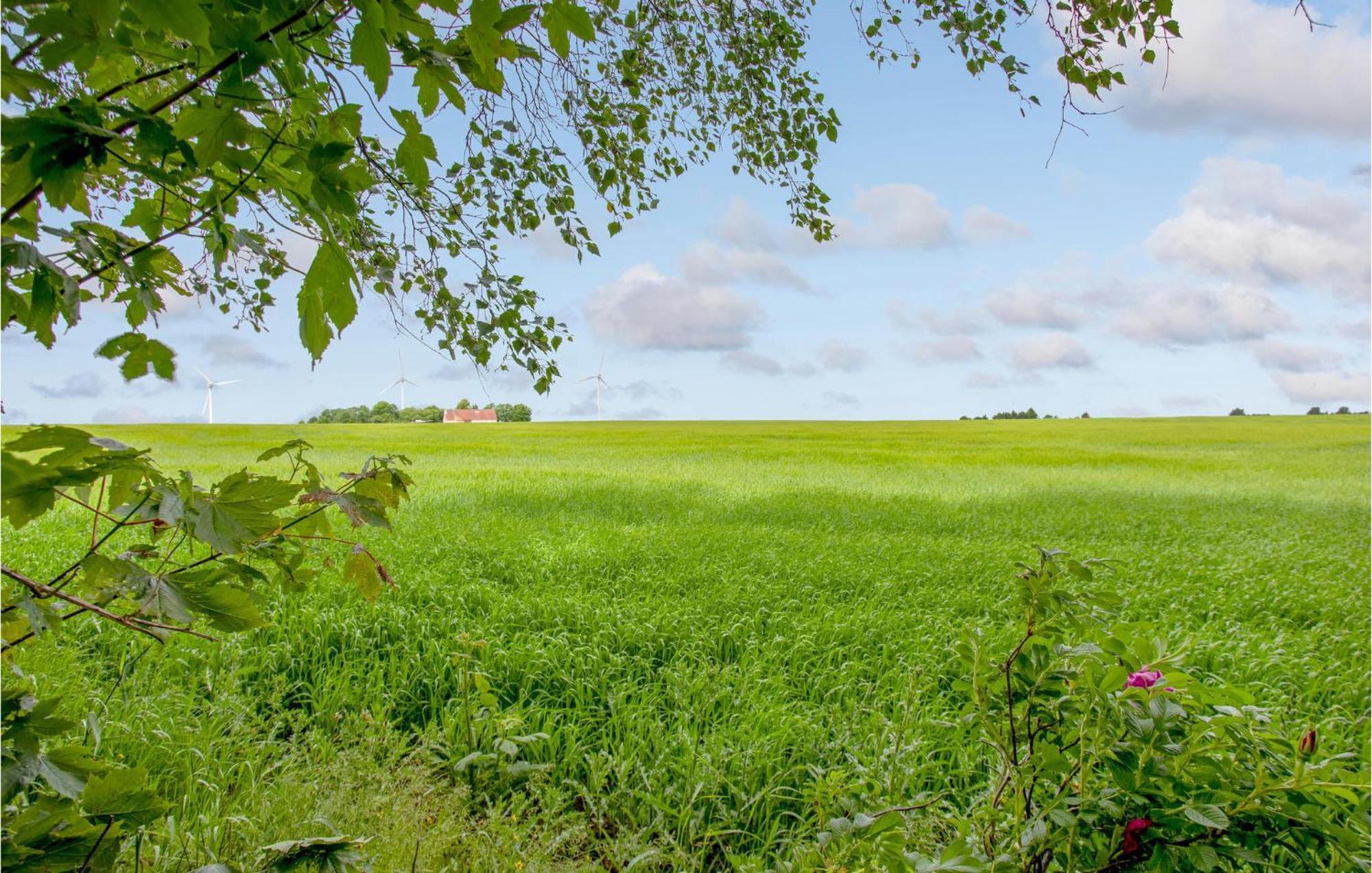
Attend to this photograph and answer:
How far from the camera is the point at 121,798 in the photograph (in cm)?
116

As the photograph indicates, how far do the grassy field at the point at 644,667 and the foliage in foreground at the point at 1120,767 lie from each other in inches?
8.4

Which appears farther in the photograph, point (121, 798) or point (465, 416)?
point (465, 416)

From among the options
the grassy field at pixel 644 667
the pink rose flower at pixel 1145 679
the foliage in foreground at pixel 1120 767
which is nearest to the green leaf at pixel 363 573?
the grassy field at pixel 644 667

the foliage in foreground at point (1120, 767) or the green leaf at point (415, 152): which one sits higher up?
the green leaf at point (415, 152)

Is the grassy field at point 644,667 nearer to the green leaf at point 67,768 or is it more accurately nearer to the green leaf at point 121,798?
the green leaf at point 121,798

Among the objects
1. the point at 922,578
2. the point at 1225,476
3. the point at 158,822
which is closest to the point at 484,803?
the point at 158,822

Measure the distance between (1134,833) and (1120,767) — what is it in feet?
0.58

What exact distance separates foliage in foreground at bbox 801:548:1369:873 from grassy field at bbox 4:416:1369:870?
21 centimetres

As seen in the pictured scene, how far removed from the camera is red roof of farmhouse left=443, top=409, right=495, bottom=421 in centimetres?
5456

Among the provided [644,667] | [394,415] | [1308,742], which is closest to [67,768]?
[1308,742]

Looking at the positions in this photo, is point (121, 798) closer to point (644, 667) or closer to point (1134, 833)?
point (1134, 833)

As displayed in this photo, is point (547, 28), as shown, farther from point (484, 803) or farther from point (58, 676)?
point (58, 676)

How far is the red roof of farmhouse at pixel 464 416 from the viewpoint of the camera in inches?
2148

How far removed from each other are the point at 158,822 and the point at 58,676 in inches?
65.1
